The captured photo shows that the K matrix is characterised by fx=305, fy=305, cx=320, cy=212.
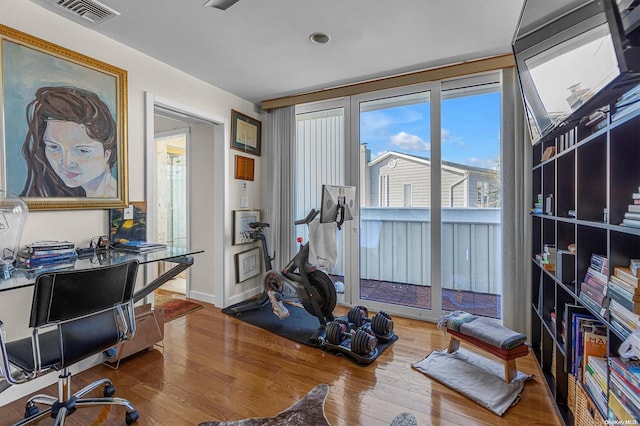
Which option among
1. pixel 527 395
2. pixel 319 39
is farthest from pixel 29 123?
pixel 527 395

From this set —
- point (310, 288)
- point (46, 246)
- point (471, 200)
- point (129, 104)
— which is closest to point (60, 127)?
point (129, 104)

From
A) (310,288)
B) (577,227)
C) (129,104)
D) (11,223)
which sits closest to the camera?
(577,227)

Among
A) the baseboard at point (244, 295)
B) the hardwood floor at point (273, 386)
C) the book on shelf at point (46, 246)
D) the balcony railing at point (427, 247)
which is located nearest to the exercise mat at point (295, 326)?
the hardwood floor at point (273, 386)

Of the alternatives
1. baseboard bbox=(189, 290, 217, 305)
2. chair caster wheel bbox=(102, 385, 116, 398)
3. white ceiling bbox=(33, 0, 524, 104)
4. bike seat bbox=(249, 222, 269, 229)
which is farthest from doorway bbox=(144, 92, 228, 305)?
chair caster wheel bbox=(102, 385, 116, 398)

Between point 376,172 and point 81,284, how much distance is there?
278cm

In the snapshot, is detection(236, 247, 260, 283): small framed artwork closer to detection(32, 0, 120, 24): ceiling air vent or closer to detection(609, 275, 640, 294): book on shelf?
detection(32, 0, 120, 24): ceiling air vent

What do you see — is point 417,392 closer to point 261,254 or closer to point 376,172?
point 376,172

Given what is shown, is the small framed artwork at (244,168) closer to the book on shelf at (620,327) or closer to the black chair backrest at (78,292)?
the black chair backrest at (78,292)

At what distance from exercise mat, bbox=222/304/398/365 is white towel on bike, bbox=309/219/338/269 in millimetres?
658

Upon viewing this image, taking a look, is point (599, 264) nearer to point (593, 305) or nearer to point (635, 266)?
point (593, 305)

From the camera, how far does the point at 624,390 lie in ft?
3.65

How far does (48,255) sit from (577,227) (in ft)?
10.1

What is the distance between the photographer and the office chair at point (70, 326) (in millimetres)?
1370

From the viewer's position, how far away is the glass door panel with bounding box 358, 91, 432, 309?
323cm
